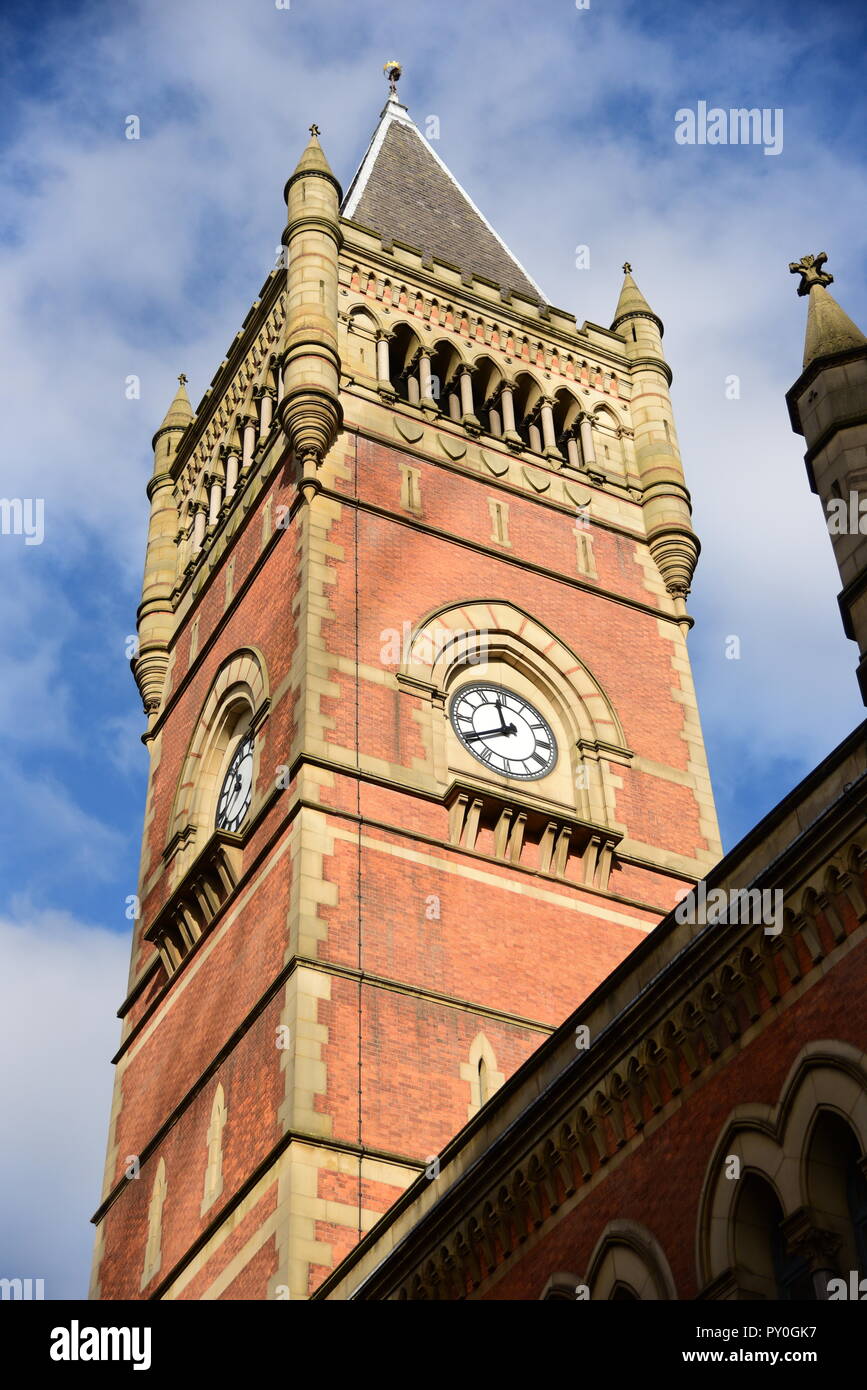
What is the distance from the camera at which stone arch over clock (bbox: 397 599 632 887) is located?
27.1 meters

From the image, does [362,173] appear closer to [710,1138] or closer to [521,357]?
[521,357]

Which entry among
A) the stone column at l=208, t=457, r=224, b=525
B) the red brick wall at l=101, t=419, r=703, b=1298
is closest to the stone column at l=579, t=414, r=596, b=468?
the red brick wall at l=101, t=419, r=703, b=1298

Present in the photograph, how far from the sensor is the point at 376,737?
27.0 m

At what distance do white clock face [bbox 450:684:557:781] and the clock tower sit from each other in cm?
5

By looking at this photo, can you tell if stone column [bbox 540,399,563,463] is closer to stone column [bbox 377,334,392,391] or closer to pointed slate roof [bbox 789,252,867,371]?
stone column [bbox 377,334,392,391]

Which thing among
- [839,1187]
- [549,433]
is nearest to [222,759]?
[549,433]

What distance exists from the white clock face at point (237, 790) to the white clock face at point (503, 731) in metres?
3.03

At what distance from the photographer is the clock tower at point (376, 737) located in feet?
78.4

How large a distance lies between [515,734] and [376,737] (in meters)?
2.67

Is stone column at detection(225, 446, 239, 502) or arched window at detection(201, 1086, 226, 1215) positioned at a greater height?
stone column at detection(225, 446, 239, 502)

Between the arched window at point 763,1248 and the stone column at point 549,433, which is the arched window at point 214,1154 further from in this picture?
the stone column at point 549,433

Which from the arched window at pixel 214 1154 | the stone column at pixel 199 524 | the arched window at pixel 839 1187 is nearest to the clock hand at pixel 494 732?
the arched window at pixel 214 1154

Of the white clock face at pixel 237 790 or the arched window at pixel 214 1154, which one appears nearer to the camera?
the arched window at pixel 214 1154

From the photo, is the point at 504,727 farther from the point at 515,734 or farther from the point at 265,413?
the point at 265,413
